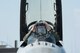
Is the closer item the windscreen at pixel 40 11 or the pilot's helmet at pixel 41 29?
→ the pilot's helmet at pixel 41 29

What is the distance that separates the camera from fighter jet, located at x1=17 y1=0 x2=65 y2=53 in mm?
11703

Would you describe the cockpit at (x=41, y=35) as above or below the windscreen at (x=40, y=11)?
below

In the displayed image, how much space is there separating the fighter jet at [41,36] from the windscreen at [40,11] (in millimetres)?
210

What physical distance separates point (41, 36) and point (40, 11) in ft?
8.47

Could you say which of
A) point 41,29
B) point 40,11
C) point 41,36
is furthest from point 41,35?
point 40,11

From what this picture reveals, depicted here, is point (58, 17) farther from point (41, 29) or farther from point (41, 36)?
point (41, 36)

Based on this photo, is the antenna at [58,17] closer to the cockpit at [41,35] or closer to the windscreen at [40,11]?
the windscreen at [40,11]

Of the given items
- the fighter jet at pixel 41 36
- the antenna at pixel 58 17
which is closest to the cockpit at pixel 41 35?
the fighter jet at pixel 41 36

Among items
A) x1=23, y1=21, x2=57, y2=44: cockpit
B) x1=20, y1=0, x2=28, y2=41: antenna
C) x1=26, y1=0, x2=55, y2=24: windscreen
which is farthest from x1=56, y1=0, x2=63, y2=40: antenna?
x1=23, y1=21, x2=57, y2=44: cockpit

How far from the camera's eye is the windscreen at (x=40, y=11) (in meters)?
14.9

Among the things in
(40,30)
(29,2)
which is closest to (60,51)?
(40,30)

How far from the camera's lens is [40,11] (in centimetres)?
1497

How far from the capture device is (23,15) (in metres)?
14.7

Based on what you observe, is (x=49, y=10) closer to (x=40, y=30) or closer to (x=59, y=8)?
(x=59, y=8)
